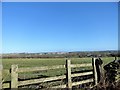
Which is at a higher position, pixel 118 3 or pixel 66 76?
pixel 118 3

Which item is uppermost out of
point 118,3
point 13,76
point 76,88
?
point 118,3

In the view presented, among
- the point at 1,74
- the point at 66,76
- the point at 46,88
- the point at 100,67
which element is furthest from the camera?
the point at 100,67

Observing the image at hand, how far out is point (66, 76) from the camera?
35.4ft

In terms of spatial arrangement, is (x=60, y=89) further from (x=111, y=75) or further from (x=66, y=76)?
(x=111, y=75)

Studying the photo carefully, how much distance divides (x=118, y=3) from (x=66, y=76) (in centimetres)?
380

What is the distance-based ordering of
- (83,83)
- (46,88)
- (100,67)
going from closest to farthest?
(46,88), (83,83), (100,67)

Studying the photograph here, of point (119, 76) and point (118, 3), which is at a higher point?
point (118, 3)

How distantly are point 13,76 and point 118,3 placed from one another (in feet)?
18.2

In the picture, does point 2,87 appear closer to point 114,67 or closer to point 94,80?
point 94,80

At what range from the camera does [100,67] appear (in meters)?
12.8

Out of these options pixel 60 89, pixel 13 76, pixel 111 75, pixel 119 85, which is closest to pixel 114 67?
pixel 111 75

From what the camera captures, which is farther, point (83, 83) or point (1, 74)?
point (83, 83)

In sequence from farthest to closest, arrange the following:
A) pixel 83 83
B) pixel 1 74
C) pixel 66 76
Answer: pixel 83 83
pixel 66 76
pixel 1 74

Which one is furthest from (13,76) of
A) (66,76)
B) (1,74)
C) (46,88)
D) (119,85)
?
(119,85)
